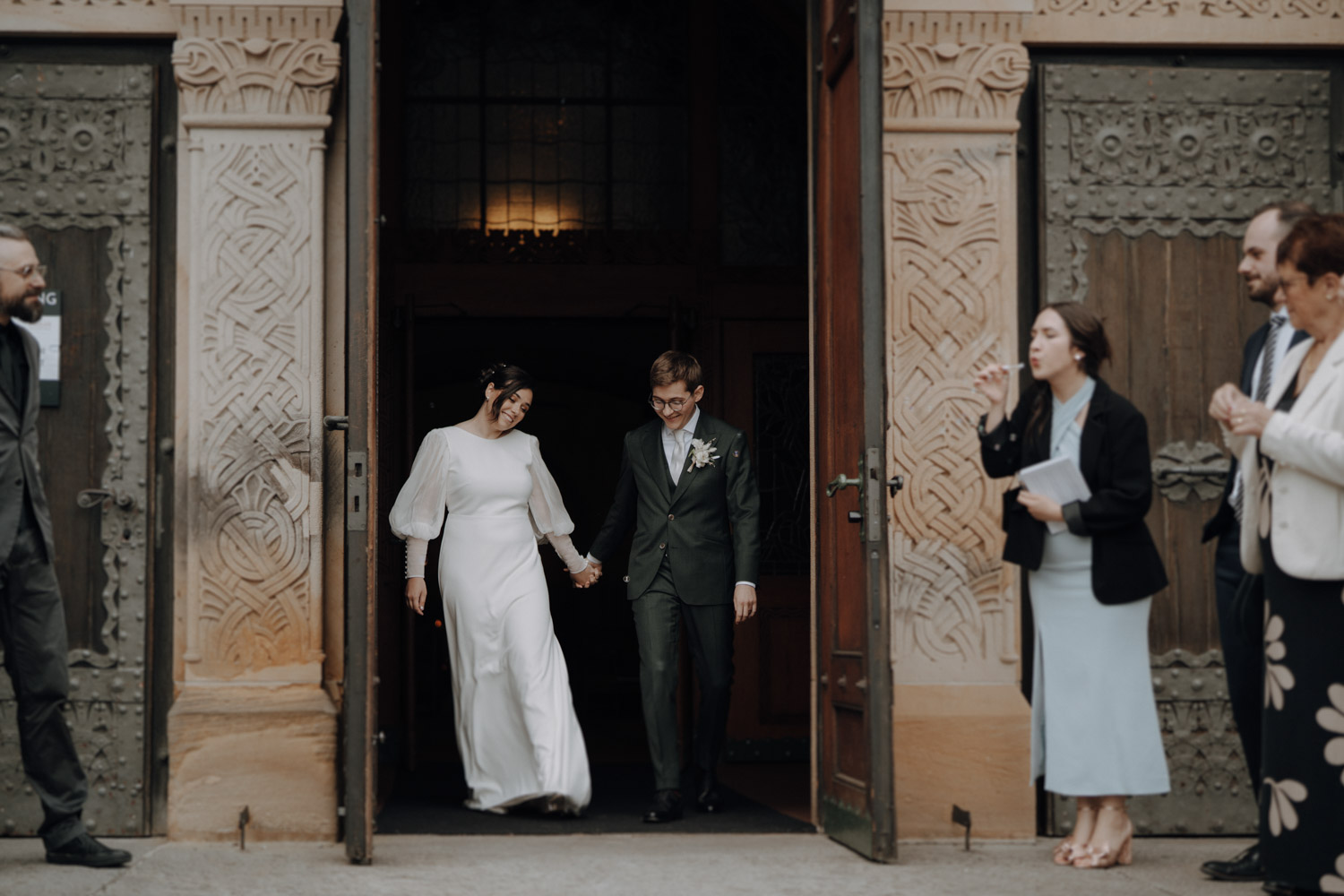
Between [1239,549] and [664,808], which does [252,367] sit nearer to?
[664,808]

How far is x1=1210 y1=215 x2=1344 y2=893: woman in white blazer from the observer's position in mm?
4004

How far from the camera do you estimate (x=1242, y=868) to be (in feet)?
15.9

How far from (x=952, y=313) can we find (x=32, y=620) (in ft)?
11.8

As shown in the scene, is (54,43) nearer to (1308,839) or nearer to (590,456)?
(1308,839)

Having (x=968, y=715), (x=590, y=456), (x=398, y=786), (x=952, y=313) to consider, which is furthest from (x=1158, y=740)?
(x=590, y=456)

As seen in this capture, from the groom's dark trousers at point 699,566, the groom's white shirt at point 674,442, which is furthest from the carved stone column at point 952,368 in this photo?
the groom's white shirt at point 674,442

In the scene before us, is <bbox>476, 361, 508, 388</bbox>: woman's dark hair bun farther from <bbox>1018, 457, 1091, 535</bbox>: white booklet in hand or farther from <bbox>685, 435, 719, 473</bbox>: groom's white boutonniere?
<bbox>1018, 457, 1091, 535</bbox>: white booklet in hand

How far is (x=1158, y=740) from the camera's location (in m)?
4.98

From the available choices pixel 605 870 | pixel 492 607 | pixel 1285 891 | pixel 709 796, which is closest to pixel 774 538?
pixel 709 796

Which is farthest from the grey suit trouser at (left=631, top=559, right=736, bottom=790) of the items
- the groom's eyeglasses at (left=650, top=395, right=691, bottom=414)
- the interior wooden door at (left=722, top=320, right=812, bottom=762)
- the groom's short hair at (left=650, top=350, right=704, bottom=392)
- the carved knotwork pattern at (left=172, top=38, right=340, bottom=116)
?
the carved knotwork pattern at (left=172, top=38, right=340, bottom=116)

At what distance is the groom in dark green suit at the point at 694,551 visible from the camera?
20.9 feet

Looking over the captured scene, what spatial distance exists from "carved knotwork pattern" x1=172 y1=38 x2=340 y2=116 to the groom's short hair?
1773mm

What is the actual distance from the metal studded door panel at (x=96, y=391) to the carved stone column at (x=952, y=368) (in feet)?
9.79

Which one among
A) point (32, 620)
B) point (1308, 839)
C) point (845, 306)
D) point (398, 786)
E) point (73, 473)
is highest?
point (845, 306)
